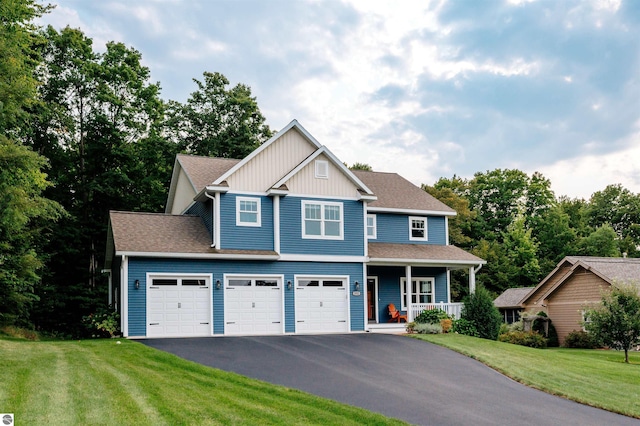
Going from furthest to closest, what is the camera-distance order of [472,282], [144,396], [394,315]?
[472,282] < [394,315] < [144,396]

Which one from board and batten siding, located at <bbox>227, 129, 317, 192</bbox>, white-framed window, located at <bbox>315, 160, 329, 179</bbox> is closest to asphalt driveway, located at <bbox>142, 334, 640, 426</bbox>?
board and batten siding, located at <bbox>227, 129, 317, 192</bbox>

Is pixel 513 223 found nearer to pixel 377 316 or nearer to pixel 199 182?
pixel 377 316

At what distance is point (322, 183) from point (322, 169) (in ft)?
1.87

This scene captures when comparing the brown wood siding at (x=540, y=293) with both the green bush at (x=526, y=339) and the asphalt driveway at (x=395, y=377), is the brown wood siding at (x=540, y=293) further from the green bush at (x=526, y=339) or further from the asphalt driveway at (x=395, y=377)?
the asphalt driveway at (x=395, y=377)

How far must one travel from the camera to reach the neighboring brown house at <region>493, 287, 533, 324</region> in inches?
1750

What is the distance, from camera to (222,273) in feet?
80.1

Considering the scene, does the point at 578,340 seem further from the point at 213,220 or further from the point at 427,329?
the point at 213,220

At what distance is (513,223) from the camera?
60.7 meters

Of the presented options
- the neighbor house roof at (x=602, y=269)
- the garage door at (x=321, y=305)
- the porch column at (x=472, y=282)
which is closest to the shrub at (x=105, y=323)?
the garage door at (x=321, y=305)

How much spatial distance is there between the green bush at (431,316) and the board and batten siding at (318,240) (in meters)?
3.93

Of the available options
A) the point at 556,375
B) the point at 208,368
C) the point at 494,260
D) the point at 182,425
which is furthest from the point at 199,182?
the point at 494,260

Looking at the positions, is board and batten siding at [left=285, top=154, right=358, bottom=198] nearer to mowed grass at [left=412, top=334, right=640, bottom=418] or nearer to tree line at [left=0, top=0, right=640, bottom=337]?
mowed grass at [left=412, top=334, right=640, bottom=418]

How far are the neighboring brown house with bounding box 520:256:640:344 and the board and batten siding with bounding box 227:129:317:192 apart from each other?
1706 centimetres

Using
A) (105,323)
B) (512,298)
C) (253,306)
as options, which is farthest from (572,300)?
(105,323)
